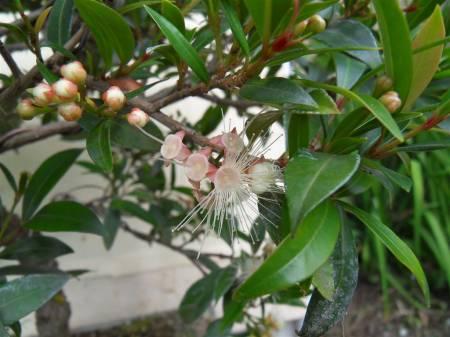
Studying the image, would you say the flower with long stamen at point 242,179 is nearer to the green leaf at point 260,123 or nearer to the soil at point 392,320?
the green leaf at point 260,123

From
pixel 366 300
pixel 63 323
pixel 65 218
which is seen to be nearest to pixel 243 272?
pixel 65 218

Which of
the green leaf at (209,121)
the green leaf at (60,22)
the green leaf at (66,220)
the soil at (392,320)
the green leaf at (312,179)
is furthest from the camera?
the soil at (392,320)

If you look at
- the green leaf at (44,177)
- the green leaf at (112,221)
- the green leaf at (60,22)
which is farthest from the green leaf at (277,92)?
the green leaf at (112,221)

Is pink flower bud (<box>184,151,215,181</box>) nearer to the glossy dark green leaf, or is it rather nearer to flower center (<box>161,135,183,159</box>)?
flower center (<box>161,135,183,159</box>)

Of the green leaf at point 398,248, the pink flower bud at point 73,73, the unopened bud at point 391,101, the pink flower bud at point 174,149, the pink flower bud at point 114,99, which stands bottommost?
the green leaf at point 398,248

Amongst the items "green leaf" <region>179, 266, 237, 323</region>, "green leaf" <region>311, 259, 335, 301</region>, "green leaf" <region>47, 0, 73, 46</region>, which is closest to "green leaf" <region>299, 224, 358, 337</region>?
"green leaf" <region>311, 259, 335, 301</region>
